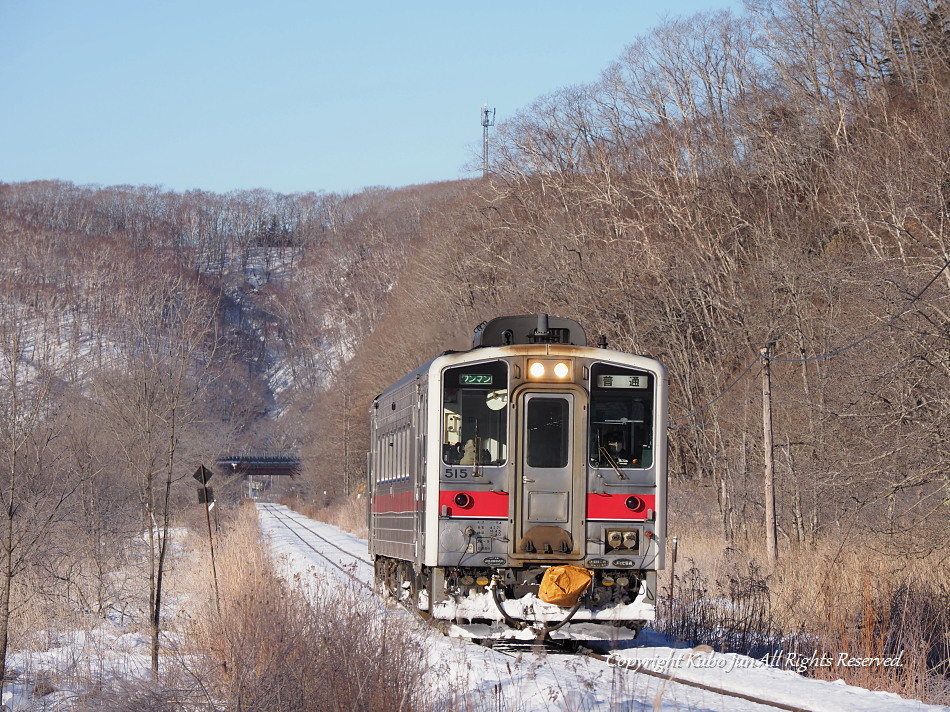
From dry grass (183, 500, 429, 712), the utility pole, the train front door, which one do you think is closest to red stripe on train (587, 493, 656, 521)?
the train front door

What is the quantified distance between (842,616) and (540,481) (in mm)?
3237

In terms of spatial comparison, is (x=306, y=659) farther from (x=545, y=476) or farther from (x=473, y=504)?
(x=545, y=476)

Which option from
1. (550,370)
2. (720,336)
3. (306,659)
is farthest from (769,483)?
(720,336)

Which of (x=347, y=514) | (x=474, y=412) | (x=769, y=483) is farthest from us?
(x=347, y=514)

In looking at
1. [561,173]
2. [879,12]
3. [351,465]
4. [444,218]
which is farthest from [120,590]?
[444,218]

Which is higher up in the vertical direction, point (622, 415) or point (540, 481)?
point (622, 415)

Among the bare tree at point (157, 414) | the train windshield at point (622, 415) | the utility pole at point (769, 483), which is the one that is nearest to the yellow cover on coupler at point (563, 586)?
the train windshield at point (622, 415)

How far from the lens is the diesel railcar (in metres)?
11.1

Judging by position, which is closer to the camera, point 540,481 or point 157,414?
point 540,481

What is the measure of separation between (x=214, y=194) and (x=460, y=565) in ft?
566

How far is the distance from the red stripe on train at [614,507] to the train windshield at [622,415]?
34 centimetres

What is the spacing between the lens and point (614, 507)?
11.2m

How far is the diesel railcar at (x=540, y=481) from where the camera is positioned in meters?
11.1

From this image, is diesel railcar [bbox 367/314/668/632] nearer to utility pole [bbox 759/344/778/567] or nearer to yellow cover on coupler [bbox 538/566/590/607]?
yellow cover on coupler [bbox 538/566/590/607]
